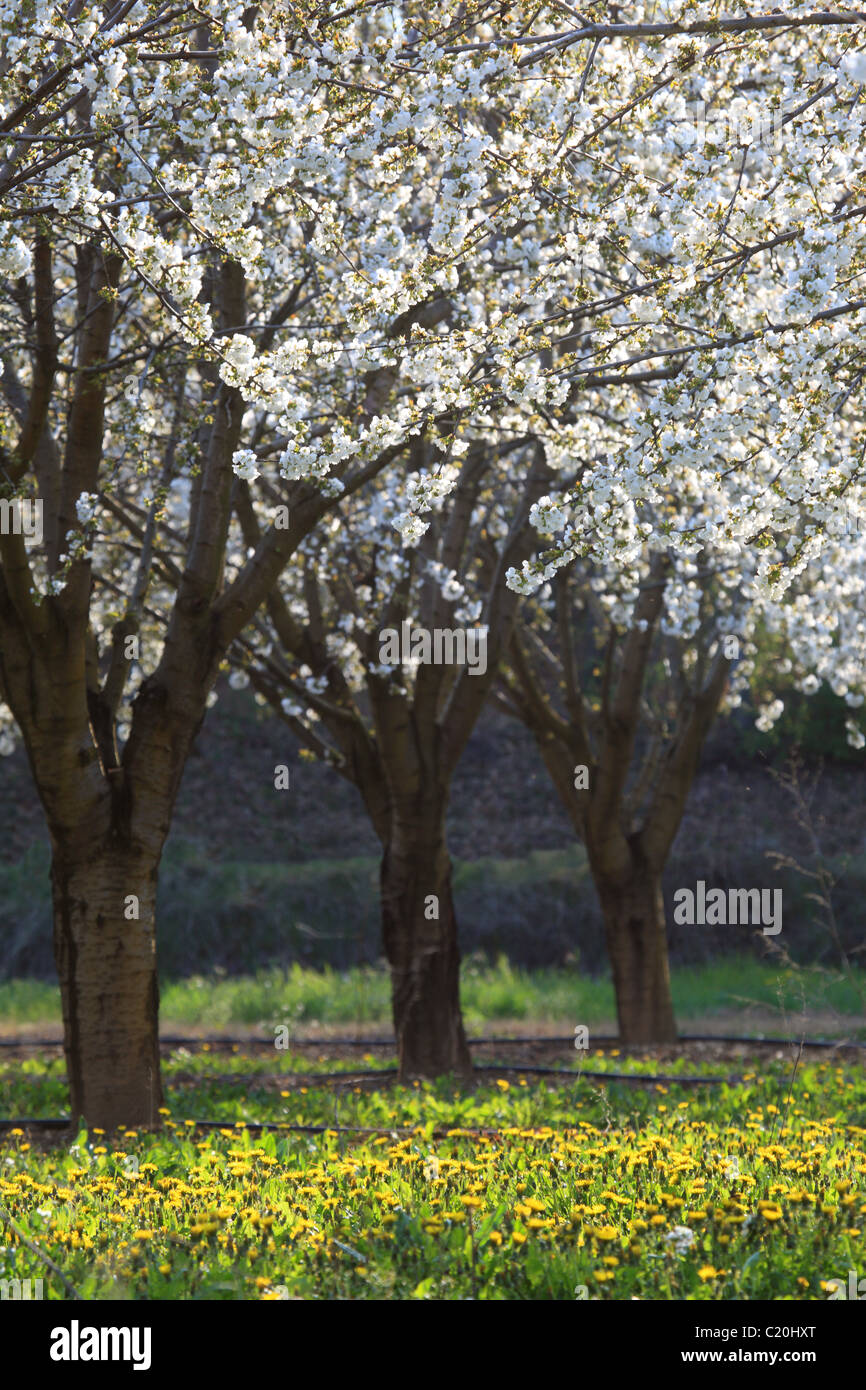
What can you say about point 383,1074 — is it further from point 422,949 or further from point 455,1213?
point 455,1213

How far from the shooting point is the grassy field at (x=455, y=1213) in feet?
11.3

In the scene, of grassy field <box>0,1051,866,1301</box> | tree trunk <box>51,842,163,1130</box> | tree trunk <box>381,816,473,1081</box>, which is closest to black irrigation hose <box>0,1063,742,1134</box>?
grassy field <box>0,1051,866,1301</box>

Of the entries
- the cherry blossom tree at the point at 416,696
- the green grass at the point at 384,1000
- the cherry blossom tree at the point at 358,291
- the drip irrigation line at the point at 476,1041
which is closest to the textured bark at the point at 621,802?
the drip irrigation line at the point at 476,1041

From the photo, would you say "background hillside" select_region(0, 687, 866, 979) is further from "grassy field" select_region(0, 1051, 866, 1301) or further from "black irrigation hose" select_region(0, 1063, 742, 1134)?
"grassy field" select_region(0, 1051, 866, 1301)

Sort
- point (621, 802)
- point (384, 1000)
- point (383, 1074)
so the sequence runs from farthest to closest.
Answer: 1. point (384, 1000)
2. point (621, 802)
3. point (383, 1074)

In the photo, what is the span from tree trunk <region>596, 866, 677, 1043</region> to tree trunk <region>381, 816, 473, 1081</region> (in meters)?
2.32

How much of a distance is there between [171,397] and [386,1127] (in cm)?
386

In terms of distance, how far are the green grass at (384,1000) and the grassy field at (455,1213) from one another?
8.26 metres

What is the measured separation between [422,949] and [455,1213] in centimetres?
497

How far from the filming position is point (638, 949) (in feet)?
35.1

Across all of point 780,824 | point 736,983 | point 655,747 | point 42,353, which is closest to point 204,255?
point 42,353

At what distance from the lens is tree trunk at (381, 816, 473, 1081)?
8719 millimetres

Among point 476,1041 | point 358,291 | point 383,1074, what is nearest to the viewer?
point 358,291

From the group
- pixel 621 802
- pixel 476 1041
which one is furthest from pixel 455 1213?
pixel 476 1041
